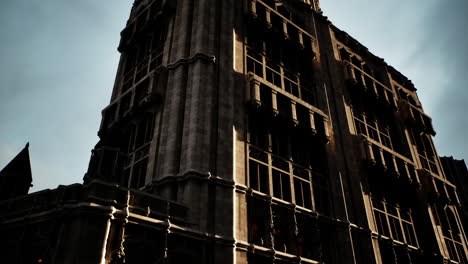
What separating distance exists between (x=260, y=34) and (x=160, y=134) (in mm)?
14938

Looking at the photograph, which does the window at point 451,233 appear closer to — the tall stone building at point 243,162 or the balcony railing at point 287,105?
the tall stone building at point 243,162

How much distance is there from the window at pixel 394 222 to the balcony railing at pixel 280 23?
17.6 metres

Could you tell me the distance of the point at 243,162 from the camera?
959 inches

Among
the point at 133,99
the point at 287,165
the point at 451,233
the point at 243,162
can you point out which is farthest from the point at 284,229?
the point at 451,233

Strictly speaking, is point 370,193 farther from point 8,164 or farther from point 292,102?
point 8,164

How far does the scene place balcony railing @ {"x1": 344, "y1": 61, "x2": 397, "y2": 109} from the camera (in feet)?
135

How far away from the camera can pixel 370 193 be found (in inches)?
1328

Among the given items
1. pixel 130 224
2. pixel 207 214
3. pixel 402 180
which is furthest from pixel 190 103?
pixel 402 180

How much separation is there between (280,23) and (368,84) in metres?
14.7

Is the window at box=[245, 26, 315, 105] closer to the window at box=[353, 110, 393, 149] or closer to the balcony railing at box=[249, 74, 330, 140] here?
the balcony railing at box=[249, 74, 330, 140]

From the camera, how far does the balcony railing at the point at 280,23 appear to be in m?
33.9

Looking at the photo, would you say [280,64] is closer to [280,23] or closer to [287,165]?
[280,23]

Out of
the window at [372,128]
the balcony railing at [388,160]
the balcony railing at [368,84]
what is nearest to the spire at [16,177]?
the balcony railing at [388,160]

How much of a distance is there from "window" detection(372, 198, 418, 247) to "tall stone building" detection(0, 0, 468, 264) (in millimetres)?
156
